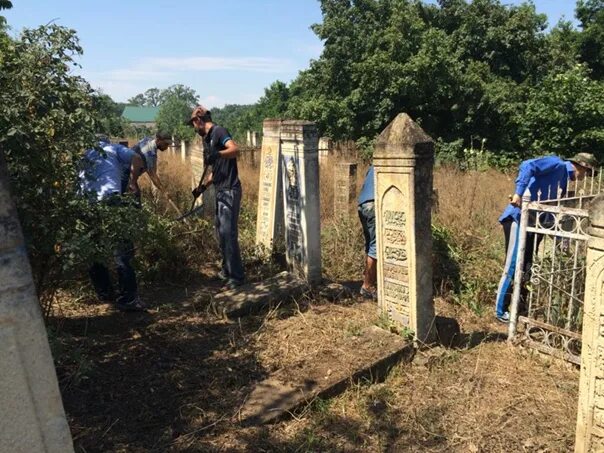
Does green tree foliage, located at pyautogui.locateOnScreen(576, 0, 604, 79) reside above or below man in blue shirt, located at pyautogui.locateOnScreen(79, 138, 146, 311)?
above

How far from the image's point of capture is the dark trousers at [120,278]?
183 inches

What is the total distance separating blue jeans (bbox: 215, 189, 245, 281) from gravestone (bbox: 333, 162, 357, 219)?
9.83 ft

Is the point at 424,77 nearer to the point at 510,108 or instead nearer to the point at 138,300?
the point at 510,108

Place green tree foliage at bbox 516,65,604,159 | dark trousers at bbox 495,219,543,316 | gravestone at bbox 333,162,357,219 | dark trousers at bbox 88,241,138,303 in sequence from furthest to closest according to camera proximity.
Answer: green tree foliage at bbox 516,65,604,159, gravestone at bbox 333,162,357,219, dark trousers at bbox 495,219,543,316, dark trousers at bbox 88,241,138,303

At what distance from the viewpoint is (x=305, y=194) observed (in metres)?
5.50

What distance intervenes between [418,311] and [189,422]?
1968 millimetres

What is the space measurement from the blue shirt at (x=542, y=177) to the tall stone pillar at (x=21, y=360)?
14.5 ft

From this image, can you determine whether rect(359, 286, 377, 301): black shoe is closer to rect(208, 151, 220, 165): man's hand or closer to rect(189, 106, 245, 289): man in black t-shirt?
rect(189, 106, 245, 289): man in black t-shirt

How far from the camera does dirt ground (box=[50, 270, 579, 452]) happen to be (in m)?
3.02

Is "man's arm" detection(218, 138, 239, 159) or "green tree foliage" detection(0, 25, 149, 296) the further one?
"man's arm" detection(218, 138, 239, 159)

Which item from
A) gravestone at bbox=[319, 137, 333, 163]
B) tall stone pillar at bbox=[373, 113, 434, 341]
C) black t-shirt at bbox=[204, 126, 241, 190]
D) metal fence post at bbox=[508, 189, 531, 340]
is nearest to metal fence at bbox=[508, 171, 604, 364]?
metal fence post at bbox=[508, 189, 531, 340]

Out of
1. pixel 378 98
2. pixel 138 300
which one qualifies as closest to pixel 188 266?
pixel 138 300

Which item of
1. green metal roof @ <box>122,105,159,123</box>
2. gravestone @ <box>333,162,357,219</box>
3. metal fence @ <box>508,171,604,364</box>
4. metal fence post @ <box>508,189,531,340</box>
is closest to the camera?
metal fence @ <box>508,171,604,364</box>

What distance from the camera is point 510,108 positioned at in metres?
16.4
